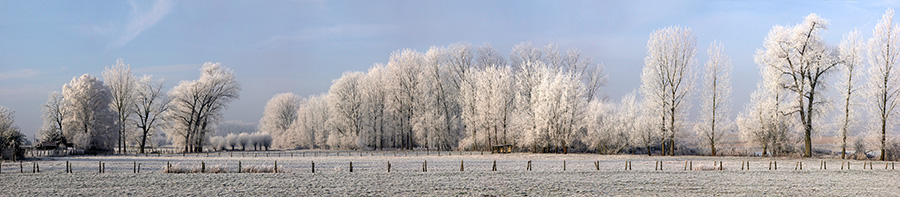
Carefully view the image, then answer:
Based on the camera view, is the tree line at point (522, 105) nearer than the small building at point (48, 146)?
Yes

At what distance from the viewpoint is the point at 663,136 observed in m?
49.7

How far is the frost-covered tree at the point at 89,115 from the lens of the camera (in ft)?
197

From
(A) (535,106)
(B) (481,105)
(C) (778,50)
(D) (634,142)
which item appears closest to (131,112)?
(B) (481,105)

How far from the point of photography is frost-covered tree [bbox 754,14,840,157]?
42.6 metres

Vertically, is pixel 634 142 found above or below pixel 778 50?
below

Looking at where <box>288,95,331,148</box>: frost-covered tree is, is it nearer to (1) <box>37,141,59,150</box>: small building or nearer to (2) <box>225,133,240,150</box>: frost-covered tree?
(2) <box>225,133,240,150</box>: frost-covered tree

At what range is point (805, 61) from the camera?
42.8 metres

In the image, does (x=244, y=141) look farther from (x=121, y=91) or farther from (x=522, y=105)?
(x=522, y=105)

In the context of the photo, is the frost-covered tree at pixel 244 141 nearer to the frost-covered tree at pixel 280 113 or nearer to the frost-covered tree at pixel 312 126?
the frost-covered tree at pixel 280 113

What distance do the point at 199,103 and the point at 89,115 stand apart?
41.4ft

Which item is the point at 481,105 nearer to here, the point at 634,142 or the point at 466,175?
the point at 634,142

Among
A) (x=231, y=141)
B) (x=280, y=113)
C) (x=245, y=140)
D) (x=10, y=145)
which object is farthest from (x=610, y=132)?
(x=280, y=113)

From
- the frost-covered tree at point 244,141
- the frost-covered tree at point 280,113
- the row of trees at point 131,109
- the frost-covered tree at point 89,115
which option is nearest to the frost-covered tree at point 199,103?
the row of trees at point 131,109

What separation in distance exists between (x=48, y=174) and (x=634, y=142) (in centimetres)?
4269
